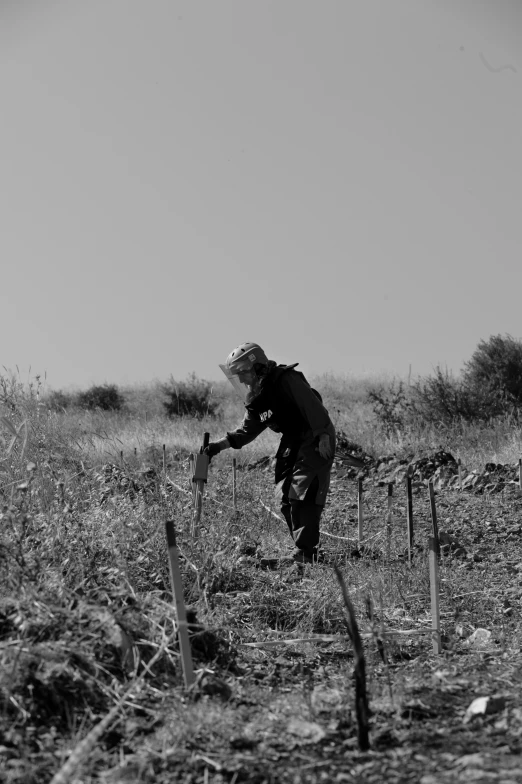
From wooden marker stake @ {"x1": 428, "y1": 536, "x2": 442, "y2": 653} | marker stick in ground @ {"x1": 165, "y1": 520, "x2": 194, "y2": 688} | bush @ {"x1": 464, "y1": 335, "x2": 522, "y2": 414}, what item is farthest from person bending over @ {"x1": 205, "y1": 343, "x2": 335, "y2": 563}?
bush @ {"x1": 464, "y1": 335, "x2": 522, "y2": 414}

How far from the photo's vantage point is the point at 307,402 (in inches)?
246

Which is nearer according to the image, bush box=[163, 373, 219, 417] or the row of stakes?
the row of stakes

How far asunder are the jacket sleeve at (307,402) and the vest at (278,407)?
2.0 inches

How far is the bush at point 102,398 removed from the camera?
79.1 feet

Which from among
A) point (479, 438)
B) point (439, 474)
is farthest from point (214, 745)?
point (479, 438)

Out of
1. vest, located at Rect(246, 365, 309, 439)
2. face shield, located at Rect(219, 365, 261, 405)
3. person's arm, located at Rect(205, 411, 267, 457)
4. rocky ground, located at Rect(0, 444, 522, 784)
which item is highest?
face shield, located at Rect(219, 365, 261, 405)

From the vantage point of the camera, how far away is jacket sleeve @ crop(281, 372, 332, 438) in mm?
6223

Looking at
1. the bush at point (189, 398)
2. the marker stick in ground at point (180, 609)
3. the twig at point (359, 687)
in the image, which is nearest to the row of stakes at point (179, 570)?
the marker stick in ground at point (180, 609)

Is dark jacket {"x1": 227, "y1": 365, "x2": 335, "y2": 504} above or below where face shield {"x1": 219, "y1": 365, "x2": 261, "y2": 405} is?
below

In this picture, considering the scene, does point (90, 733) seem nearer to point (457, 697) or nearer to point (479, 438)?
point (457, 697)

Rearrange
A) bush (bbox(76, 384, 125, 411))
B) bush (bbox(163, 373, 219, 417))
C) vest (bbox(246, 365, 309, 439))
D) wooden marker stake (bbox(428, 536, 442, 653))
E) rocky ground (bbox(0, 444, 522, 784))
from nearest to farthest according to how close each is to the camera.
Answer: rocky ground (bbox(0, 444, 522, 784)), wooden marker stake (bbox(428, 536, 442, 653)), vest (bbox(246, 365, 309, 439)), bush (bbox(163, 373, 219, 417)), bush (bbox(76, 384, 125, 411))

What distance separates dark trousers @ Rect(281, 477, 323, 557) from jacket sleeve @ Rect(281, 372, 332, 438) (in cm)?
38

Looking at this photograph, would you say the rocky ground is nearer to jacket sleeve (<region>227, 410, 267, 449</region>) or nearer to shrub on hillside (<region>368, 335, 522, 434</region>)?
jacket sleeve (<region>227, 410, 267, 449</region>)

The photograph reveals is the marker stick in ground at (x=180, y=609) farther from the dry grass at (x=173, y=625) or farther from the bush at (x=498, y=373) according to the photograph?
the bush at (x=498, y=373)
